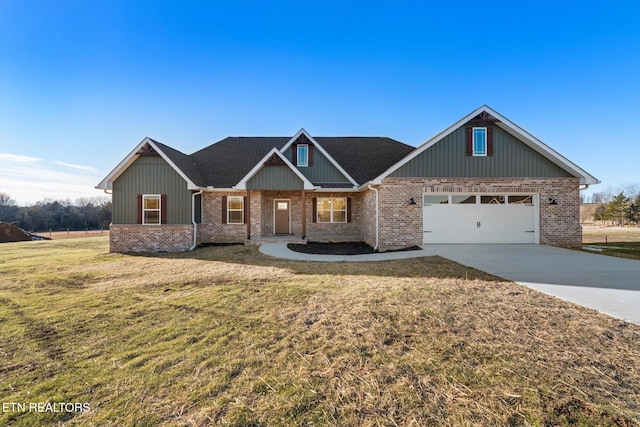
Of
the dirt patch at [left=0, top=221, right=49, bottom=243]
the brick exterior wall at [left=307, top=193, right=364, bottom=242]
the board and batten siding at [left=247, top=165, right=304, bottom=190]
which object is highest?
the board and batten siding at [left=247, top=165, right=304, bottom=190]

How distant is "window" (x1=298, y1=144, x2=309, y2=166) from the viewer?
620 inches

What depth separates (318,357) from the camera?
3092mm

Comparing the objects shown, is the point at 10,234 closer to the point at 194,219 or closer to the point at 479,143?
the point at 194,219

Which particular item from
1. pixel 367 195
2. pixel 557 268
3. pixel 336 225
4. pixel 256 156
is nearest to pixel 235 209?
pixel 256 156

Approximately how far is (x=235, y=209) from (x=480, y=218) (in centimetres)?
1276

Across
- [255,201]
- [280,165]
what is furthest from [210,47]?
[255,201]

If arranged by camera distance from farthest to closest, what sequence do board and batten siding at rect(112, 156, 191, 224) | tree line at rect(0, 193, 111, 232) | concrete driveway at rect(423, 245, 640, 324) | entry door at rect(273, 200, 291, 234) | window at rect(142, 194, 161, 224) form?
tree line at rect(0, 193, 111, 232) → entry door at rect(273, 200, 291, 234) → window at rect(142, 194, 161, 224) → board and batten siding at rect(112, 156, 191, 224) → concrete driveway at rect(423, 245, 640, 324)

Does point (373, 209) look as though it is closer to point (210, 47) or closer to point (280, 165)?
point (280, 165)

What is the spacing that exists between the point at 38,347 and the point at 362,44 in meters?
18.7

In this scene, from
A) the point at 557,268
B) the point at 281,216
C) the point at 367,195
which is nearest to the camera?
the point at 557,268

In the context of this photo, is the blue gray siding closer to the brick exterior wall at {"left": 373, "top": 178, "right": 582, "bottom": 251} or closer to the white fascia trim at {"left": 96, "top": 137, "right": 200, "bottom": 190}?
the brick exterior wall at {"left": 373, "top": 178, "right": 582, "bottom": 251}

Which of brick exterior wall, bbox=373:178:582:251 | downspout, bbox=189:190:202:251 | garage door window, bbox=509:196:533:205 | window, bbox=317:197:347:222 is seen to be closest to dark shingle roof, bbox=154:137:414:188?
downspout, bbox=189:190:202:251

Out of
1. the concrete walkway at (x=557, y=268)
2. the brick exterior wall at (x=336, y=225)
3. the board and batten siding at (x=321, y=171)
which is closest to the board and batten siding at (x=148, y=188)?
the concrete walkway at (x=557, y=268)

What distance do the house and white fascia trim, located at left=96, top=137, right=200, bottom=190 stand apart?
50 mm
